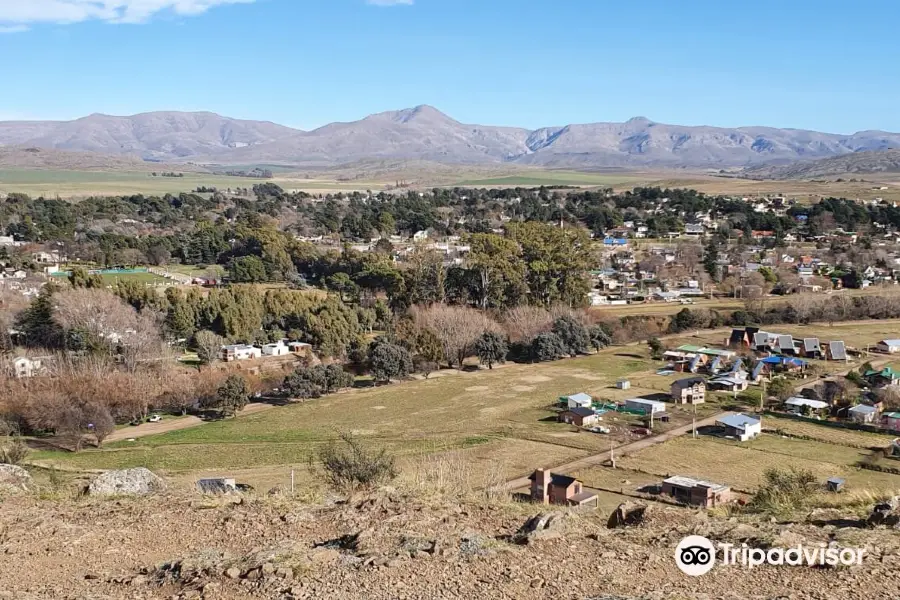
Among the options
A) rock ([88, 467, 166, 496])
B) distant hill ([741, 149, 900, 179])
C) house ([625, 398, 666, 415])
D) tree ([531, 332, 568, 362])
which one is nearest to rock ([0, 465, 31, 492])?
rock ([88, 467, 166, 496])

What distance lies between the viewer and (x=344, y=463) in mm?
8922

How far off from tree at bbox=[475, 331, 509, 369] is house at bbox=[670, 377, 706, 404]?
724 centimetres

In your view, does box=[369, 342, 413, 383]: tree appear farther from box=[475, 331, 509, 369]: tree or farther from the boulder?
the boulder

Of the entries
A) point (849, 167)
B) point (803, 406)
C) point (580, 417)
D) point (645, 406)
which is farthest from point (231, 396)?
point (849, 167)

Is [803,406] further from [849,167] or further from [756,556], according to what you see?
[849,167]

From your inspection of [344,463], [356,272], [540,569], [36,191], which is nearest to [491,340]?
[356,272]

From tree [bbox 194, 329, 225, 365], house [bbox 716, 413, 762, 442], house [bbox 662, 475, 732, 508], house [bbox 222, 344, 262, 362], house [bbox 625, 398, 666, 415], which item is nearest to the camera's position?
house [bbox 662, 475, 732, 508]

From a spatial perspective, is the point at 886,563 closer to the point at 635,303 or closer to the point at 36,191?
the point at 635,303

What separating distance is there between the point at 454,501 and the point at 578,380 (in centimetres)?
1867

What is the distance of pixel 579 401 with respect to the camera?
21188 mm

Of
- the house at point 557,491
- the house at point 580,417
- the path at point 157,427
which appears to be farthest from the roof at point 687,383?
the path at point 157,427

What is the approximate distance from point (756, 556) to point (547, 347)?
2337 cm

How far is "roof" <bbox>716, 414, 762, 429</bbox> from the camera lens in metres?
18.5

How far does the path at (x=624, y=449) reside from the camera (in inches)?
589
